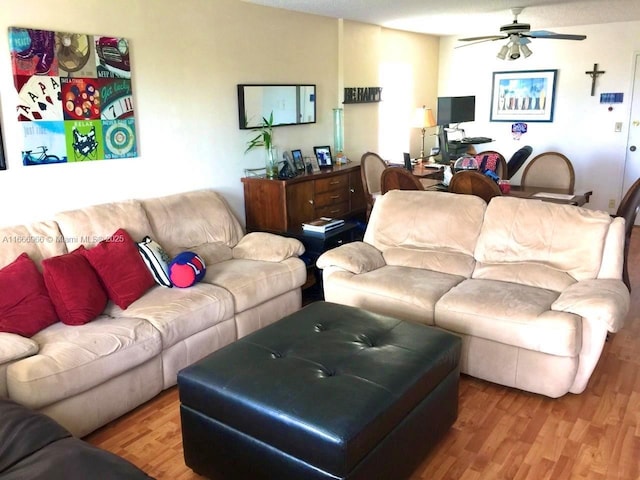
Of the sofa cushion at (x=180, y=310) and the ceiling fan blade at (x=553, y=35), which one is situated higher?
the ceiling fan blade at (x=553, y=35)

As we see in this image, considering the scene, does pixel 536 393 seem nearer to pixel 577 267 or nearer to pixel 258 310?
pixel 577 267

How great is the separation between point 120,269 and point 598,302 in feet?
8.16

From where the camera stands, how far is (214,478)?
212 centimetres

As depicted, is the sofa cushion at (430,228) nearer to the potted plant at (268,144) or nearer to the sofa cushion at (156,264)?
the potted plant at (268,144)

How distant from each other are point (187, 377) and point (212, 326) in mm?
971

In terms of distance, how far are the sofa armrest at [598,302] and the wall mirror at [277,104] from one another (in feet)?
9.13

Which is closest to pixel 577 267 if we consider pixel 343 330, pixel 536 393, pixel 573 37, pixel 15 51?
pixel 536 393

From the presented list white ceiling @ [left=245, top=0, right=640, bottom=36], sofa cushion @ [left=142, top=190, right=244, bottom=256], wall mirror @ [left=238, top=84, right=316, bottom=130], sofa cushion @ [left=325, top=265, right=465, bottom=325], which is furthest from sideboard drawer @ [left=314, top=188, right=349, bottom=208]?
white ceiling @ [left=245, top=0, right=640, bottom=36]

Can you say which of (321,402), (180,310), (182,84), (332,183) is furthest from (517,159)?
(321,402)

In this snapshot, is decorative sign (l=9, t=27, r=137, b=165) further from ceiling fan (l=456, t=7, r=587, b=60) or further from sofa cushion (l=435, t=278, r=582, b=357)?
ceiling fan (l=456, t=7, r=587, b=60)

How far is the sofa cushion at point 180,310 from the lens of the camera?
277 centimetres

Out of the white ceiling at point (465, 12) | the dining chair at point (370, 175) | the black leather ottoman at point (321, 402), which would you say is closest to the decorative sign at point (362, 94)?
the white ceiling at point (465, 12)

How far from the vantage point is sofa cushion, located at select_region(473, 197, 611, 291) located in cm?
303

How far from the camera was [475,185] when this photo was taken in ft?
12.6
